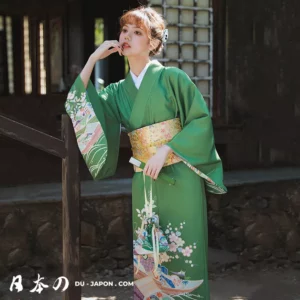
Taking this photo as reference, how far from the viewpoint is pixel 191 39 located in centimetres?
682

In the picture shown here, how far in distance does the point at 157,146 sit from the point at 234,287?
2426 mm

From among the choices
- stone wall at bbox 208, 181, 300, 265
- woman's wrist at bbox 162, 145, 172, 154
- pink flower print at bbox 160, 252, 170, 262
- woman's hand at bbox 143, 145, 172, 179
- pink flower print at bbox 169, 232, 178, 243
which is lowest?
stone wall at bbox 208, 181, 300, 265

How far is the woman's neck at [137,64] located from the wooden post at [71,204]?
46cm

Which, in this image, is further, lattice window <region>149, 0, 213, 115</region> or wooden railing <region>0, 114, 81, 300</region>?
lattice window <region>149, 0, 213, 115</region>

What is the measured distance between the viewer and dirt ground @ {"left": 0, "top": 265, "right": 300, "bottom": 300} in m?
4.84

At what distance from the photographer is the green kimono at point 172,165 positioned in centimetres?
317

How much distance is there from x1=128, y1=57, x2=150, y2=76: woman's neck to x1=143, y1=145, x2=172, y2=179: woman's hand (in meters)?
0.47

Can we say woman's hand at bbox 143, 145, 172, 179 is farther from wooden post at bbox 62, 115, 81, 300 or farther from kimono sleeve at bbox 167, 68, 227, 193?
wooden post at bbox 62, 115, 81, 300

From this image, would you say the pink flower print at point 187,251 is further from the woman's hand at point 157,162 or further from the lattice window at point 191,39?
the lattice window at point 191,39

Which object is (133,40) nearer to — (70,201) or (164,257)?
(70,201)

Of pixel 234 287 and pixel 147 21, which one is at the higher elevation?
pixel 147 21

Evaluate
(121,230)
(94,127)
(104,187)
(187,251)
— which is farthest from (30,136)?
(104,187)

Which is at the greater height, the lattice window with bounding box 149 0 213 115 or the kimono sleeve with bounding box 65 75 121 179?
the lattice window with bounding box 149 0 213 115

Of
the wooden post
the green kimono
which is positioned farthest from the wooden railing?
the green kimono
